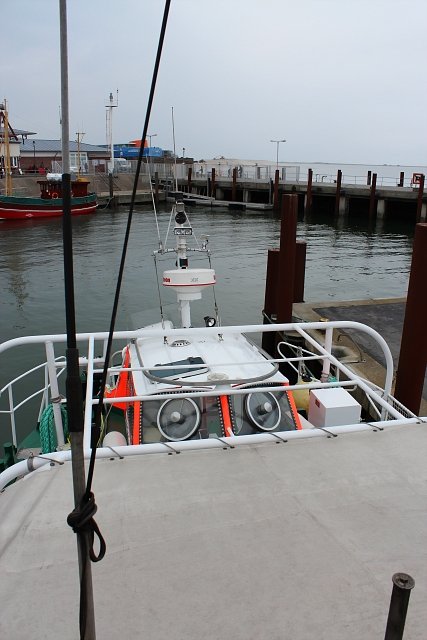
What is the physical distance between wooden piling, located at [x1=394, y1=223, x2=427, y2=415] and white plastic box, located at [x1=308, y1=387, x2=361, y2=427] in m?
2.06

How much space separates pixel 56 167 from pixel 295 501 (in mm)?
53305

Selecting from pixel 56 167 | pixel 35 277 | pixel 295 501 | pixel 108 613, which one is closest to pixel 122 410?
pixel 295 501

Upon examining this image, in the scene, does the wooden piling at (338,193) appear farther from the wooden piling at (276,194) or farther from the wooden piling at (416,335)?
the wooden piling at (416,335)

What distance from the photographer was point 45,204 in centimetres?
3850

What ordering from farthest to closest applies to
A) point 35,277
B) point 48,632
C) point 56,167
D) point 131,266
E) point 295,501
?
1. point 56,167
2. point 131,266
3. point 35,277
4. point 295,501
5. point 48,632

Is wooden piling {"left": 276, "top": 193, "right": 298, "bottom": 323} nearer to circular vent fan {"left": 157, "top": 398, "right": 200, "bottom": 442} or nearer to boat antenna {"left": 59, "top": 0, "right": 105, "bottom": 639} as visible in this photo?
circular vent fan {"left": 157, "top": 398, "right": 200, "bottom": 442}

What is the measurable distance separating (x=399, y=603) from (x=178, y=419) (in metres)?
3.31

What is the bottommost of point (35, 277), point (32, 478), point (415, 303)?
point (35, 277)

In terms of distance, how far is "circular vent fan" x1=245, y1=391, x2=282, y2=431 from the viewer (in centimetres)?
491

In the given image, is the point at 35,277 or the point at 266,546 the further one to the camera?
the point at 35,277

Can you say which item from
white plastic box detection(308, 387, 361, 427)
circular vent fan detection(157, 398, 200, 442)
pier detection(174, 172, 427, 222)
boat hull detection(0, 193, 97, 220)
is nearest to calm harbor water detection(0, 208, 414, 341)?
boat hull detection(0, 193, 97, 220)

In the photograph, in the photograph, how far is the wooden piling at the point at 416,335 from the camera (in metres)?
6.48

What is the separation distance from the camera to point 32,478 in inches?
131

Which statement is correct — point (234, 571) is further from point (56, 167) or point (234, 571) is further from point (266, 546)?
point (56, 167)
